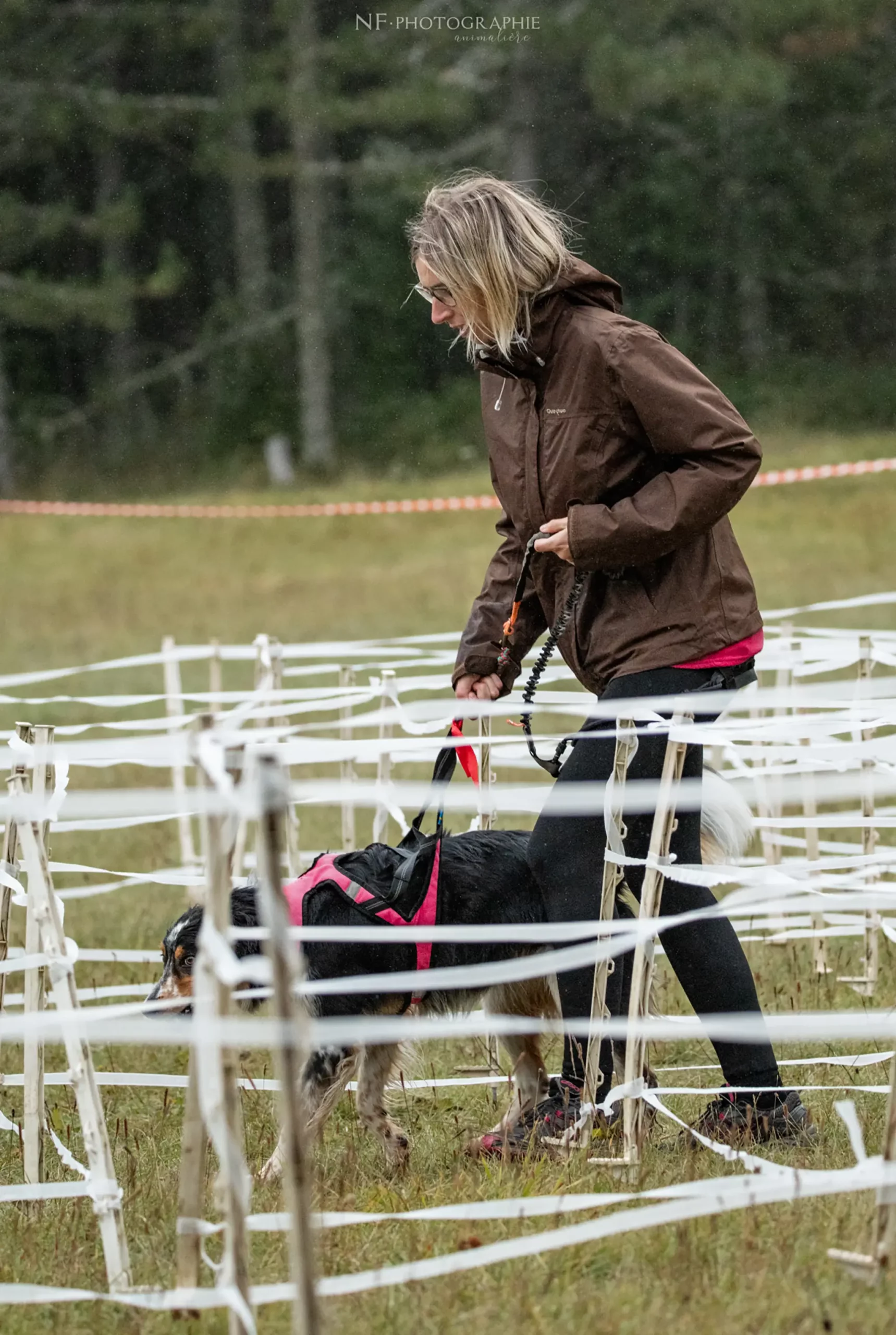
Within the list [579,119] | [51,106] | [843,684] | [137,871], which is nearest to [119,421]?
[51,106]

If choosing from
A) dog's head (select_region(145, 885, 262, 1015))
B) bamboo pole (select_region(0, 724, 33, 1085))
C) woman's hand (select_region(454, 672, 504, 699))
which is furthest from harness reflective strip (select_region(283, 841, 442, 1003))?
bamboo pole (select_region(0, 724, 33, 1085))

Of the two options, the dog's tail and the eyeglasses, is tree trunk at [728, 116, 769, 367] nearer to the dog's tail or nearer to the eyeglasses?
the dog's tail

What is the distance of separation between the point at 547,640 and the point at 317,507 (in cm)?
1251

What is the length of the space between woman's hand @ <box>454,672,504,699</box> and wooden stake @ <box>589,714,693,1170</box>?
0.65m

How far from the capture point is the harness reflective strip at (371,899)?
3.63 m

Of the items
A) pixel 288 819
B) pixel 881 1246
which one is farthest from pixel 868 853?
pixel 881 1246

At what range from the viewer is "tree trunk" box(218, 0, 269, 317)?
87.7 feet

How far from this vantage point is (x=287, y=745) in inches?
118

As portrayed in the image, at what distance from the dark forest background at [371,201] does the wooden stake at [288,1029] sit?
23334mm

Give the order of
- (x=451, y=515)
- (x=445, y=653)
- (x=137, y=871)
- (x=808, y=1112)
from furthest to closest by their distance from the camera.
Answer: (x=451, y=515), (x=137, y=871), (x=445, y=653), (x=808, y=1112)

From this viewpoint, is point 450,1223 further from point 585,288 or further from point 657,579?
point 585,288

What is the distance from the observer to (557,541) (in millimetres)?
3352

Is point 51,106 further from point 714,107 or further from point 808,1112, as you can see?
point 808,1112

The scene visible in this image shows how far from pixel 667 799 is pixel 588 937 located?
0.54 metres
